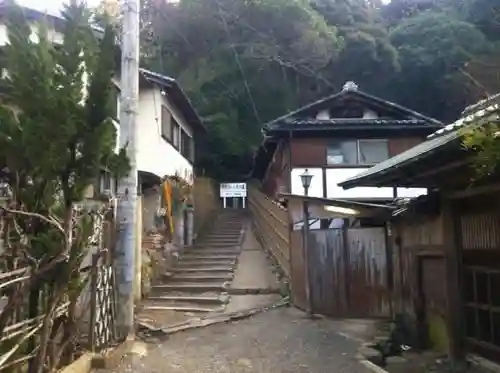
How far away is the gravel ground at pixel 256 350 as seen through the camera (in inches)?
303

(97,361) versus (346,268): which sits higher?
A: (346,268)

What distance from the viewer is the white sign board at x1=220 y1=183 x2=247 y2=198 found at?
3183 cm

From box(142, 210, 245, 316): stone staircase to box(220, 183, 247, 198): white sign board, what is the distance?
30.2 feet

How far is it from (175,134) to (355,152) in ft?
23.7

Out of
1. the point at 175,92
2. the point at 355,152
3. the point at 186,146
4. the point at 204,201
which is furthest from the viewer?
the point at 204,201

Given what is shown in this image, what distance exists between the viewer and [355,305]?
1180 centimetres

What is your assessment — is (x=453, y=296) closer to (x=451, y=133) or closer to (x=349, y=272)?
(x=451, y=133)

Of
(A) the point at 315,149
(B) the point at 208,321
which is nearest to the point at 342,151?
(A) the point at 315,149

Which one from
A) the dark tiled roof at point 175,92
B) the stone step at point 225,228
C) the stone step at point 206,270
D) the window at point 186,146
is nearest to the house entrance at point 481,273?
the stone step at point 206,270

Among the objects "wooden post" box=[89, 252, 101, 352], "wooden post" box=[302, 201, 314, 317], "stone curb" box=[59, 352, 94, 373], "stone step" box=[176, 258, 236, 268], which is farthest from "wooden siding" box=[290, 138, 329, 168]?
"stone curb" box=[59, 352, 94, 373]

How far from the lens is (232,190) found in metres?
32.1

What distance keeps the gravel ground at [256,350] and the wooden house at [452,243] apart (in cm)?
137

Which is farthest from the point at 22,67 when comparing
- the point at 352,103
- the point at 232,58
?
the point at 232,58

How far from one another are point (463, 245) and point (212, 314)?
6.45 m
